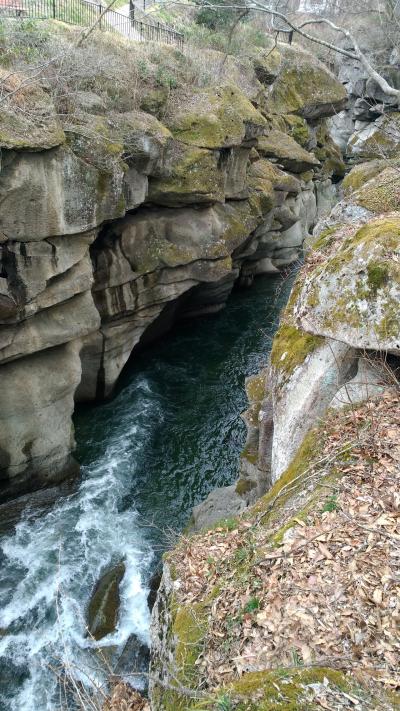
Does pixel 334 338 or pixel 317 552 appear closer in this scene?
pixel 317 552

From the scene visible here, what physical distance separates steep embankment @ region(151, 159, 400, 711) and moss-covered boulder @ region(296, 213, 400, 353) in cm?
2

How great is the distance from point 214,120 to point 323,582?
14.5 m

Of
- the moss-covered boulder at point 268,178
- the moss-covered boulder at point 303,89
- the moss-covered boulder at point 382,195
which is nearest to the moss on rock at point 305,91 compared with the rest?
the moss-covered boulder at point 303,89

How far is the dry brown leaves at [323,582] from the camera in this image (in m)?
3.72

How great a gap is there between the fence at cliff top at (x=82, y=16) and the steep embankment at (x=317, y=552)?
12662 millimetres

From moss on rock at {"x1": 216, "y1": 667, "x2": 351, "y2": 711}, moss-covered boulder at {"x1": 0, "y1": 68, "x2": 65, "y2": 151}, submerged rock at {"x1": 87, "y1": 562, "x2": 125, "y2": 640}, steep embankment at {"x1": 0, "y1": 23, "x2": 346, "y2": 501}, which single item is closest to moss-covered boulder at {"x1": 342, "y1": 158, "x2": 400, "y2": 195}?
steep embankment at {"x1": 0, "y1": 23, "x2": 346, "y2": 501}

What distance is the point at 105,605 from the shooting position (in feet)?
32.4

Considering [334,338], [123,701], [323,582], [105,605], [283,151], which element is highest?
[283,151]

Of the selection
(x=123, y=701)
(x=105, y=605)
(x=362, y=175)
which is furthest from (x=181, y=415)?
(x=123, y=701)

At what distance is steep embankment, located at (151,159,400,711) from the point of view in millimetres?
3547

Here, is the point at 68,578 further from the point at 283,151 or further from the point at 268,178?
the point at 283,151

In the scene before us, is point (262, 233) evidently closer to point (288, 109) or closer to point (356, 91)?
point (288, 109)

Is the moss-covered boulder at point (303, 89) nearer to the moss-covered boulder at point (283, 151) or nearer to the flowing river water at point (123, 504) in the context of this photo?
the moss-covered boulder at point (283, 151)

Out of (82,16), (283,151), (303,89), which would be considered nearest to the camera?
(82,16)
